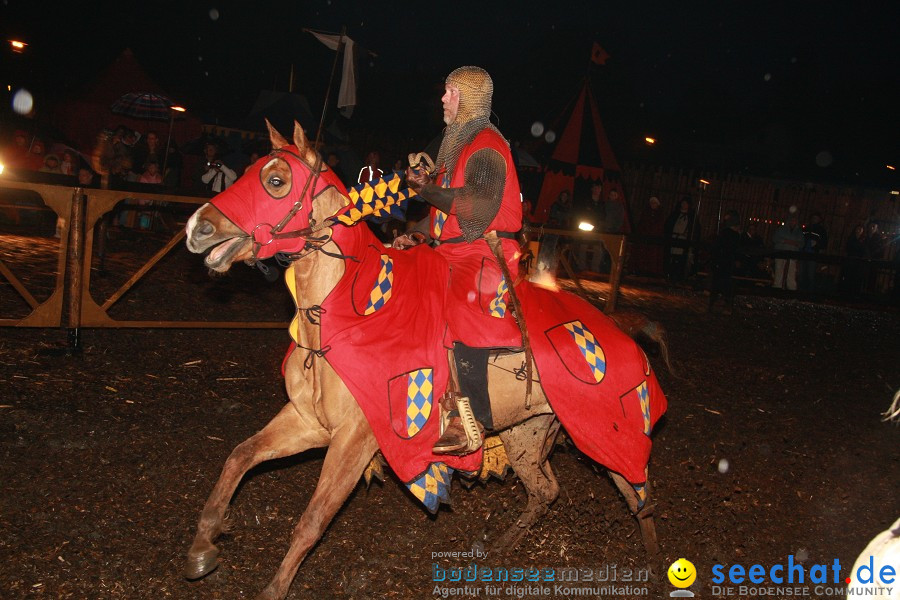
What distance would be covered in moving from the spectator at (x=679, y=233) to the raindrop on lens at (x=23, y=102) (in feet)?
55.3

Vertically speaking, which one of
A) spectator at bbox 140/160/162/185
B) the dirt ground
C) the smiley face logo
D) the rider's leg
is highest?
spectator at bbox 140/160/162/185

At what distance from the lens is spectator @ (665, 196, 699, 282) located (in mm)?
18594

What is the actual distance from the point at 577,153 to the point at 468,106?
636 inches

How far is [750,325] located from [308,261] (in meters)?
11.7

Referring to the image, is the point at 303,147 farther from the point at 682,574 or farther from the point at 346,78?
the point at 346,78

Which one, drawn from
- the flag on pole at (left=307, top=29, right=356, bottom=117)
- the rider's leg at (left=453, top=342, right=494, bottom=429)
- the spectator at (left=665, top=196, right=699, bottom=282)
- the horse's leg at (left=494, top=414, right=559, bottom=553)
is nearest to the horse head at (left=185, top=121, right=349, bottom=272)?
the rider's leg at (left=453, top=342, right=494, bottom=429)

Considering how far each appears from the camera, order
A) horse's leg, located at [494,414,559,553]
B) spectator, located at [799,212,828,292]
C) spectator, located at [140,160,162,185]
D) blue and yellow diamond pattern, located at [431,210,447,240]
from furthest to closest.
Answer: spectator, located at [799,212,828,292], spectator, located at [140,160,162,185], horse's leg, located at [494,414,559,553], blue and yellow diamond pattern, located at [431,210,447,240]

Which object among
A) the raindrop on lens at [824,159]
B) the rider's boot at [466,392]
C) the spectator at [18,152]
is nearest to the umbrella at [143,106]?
the spectator at [18,152]

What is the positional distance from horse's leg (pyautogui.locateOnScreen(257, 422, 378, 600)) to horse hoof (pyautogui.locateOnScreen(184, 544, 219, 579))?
0.39m

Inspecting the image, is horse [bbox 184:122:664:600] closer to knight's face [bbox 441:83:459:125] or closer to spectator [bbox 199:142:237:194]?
knight's face [bbox 441:83:459:125]

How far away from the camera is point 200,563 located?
3.90 meters

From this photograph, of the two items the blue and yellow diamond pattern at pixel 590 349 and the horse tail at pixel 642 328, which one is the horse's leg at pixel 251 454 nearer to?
the blue and yellow diamond pattern at pixel 590 349

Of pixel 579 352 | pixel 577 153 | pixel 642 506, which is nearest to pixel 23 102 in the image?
pixel 577 153

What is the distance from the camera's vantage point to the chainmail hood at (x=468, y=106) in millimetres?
4441
